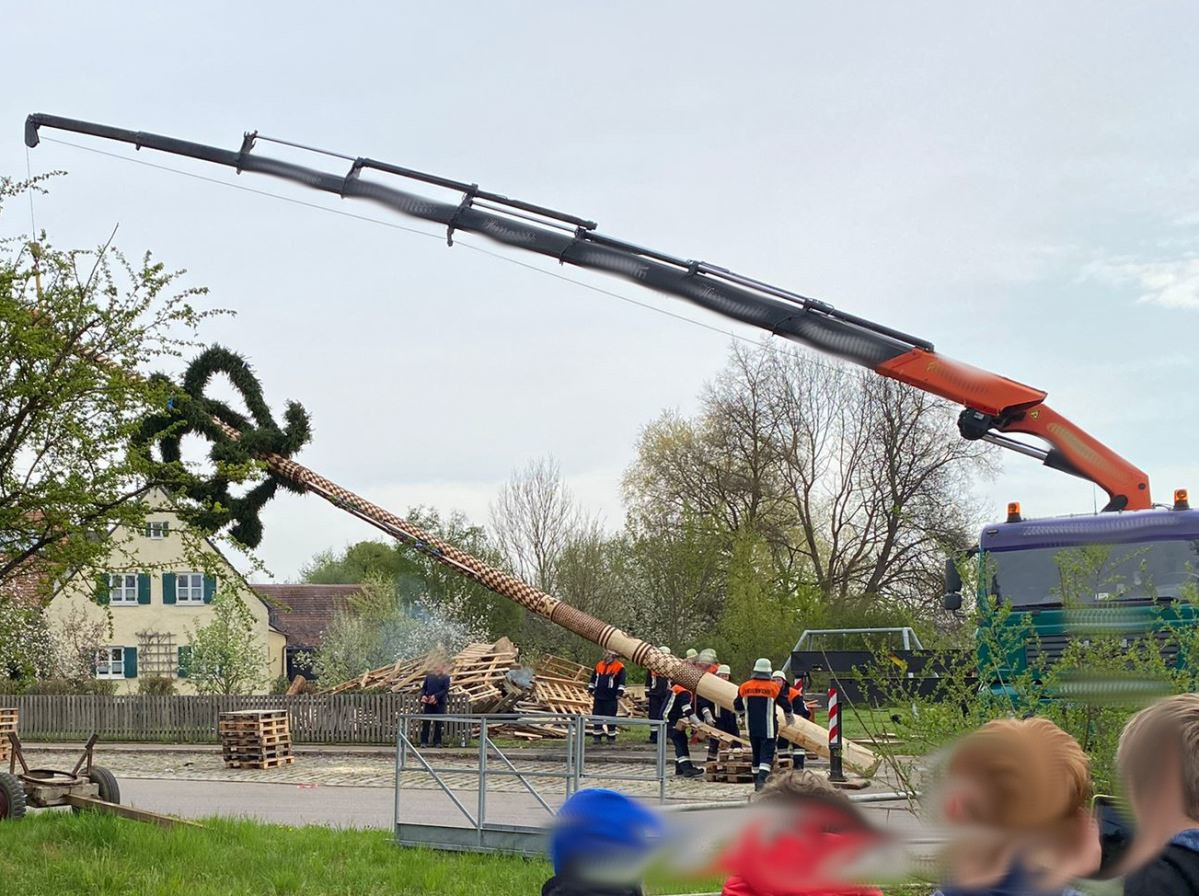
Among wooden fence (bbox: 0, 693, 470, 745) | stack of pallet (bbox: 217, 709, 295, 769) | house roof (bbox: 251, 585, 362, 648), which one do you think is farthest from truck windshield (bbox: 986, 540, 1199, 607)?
house roof (bbox: 251, 585, 362, 648)

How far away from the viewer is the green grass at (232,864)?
977cm

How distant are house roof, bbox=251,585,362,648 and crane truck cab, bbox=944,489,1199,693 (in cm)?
5340

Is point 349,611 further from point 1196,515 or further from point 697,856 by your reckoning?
point 697,856

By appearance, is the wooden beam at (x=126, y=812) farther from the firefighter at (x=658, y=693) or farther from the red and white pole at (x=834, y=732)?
the firefighter at (x=658, y=693)

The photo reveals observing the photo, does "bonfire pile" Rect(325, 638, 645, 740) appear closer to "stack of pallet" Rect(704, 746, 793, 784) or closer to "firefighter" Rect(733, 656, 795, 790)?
"stack of pallet" Rect(704, 746, 793, 784)

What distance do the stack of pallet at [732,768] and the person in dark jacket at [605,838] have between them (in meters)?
17.4

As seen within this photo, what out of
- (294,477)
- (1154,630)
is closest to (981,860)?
(1154,630)

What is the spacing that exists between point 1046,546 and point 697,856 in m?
12.4

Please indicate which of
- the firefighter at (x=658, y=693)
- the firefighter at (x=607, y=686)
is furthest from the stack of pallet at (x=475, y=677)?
the firefighter at (x=658, y=693)

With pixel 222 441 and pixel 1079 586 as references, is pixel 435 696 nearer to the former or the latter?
pixel 222 441

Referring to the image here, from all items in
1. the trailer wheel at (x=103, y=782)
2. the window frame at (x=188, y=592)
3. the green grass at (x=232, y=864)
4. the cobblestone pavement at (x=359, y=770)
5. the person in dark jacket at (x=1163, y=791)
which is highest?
the window frame at (x=188, y=592)

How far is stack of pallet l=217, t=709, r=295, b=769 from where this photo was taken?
2238cm

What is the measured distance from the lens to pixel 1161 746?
1.98 metres

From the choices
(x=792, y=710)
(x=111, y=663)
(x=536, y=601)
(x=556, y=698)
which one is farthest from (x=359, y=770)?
(x=111, y=663)
